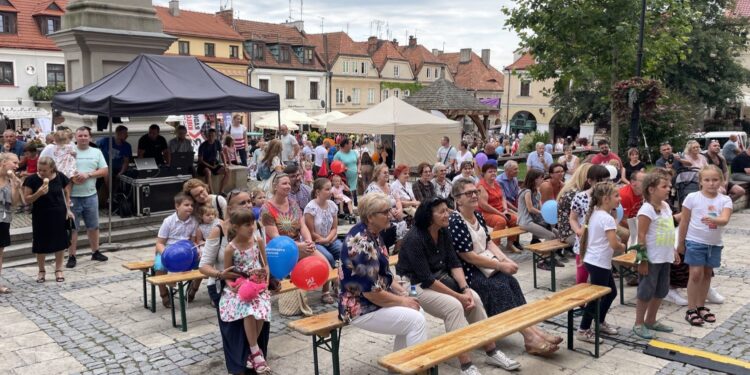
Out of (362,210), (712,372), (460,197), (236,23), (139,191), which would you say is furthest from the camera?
(236,23)

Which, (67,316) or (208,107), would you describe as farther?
(208,107)

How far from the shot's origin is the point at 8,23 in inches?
1396

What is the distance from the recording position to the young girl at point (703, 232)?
Answer: 604cm

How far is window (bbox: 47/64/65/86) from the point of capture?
1448 inches

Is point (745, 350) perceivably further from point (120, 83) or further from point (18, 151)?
point (18, 151)

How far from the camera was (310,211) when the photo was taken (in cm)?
694

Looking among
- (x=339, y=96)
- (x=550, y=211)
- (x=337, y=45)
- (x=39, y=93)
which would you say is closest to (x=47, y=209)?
(x=550, y=211)

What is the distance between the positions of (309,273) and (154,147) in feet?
23.0

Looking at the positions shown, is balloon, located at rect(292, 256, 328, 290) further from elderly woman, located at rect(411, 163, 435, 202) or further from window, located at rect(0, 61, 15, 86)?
window, located at rect(0, 61, 15, 86)

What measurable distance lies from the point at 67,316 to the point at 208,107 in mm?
4389

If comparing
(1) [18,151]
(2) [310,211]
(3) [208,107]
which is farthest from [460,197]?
(1) [18,151]

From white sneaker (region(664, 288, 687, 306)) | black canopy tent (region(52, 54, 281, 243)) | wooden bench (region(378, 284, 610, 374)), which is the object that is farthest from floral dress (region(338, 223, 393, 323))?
black canopy tent (region(52, 54, 281, 243))

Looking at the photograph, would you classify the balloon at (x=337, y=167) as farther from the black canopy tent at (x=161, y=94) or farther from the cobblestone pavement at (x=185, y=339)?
the cobblestone pavement at (x=185, y=339)

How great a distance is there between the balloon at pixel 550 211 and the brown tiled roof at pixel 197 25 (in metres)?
37.8
